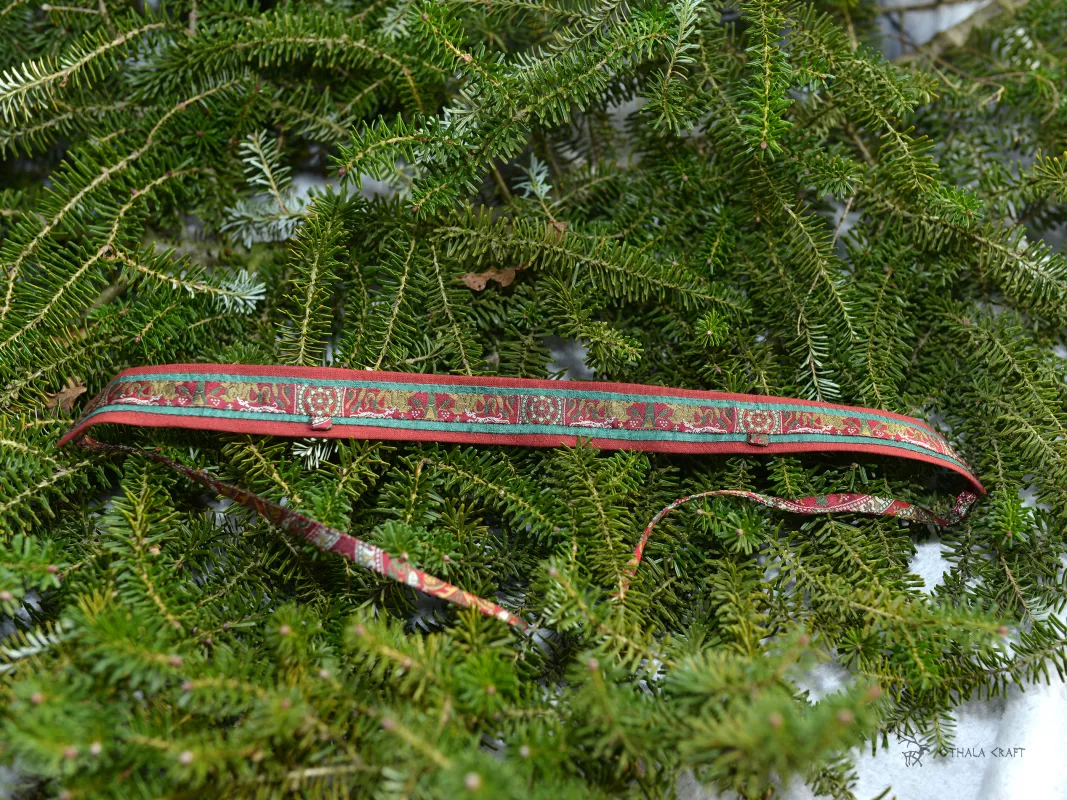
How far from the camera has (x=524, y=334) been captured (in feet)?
3.05

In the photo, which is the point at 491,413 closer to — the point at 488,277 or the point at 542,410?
the point at 542,410

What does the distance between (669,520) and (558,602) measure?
0.22m

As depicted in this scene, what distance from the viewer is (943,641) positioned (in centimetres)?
79

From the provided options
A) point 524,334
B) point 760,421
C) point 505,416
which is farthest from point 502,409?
point 760,421

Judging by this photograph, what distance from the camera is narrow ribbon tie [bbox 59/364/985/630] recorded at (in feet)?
2.68

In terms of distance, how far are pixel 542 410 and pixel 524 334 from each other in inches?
4.6

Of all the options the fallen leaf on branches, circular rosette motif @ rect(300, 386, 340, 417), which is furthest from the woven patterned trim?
the fallen leaf on branches

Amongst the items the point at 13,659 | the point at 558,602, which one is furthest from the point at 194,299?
the point at 558,602

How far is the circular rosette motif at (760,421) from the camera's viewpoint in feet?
2.81

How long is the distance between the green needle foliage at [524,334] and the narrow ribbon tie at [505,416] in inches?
1.1

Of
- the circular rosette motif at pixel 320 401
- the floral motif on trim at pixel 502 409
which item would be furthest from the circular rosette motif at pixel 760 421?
the circular rosette motif at pixel 320 401

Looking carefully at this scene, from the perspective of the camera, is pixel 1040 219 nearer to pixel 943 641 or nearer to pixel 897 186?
pixel 897 186

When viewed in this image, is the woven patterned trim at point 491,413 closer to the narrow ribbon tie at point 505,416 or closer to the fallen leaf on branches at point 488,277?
the narrow ribbon tie at point 505,416

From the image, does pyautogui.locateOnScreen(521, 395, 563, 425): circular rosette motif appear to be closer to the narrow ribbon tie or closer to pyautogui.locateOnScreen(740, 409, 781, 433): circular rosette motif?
the narrow ribbon tie
